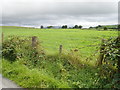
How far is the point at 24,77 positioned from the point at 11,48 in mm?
3029

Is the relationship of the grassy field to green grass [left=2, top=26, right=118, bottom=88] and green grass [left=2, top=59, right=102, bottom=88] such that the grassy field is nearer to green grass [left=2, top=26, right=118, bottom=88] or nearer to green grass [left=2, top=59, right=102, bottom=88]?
green grass [left=2, top=26, right=118, bottom=88]

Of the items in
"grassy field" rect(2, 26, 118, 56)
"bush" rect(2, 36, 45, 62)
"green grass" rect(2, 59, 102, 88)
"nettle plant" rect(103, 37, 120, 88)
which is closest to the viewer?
"nettle plant" rect(103, 37, 120, 88)

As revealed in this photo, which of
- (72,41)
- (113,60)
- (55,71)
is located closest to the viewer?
(113,60)

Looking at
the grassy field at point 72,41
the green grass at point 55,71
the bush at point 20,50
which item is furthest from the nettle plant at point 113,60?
the bush at point 20,50

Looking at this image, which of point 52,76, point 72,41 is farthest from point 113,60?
point 72,41

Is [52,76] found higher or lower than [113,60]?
lower

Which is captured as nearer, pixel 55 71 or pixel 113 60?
pixel 113 60

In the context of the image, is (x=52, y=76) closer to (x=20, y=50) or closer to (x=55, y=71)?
(x=55, y=71)

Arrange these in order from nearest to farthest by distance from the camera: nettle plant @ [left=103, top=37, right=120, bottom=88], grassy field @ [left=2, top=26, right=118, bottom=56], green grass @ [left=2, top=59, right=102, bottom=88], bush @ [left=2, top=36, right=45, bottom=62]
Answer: nettle plant @ [left=103, top=37, right=120, bottom=88]
green grass @ [left=2, top=59, right=102, bottom=88]
bush @ [left=2, top=36, right=45, bottom=62]
grassy field @ [left=2, top=26, right=118, bottom=56]

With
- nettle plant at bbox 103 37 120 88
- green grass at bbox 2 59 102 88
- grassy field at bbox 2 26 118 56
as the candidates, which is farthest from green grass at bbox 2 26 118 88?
grassy field at bbox 2 26 118 56

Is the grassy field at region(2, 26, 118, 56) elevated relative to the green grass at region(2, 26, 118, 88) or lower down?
elevated

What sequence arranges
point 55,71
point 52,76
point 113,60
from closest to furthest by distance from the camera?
point 113,60
point 52,76
point 55,71

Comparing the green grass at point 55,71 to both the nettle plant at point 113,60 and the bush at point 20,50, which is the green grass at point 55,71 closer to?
the bush at point 20,50

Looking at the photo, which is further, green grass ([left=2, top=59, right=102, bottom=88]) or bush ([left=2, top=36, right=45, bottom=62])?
bush ([left=2, top=36, right=45, bottom=62])
